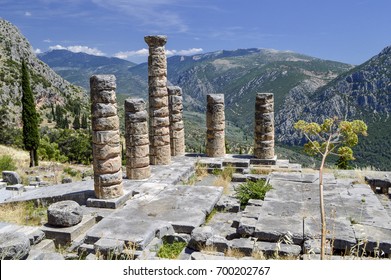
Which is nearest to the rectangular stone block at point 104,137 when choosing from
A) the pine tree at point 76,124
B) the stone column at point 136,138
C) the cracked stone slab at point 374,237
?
the stone column at point 136,138

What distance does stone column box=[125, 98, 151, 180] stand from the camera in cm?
1263

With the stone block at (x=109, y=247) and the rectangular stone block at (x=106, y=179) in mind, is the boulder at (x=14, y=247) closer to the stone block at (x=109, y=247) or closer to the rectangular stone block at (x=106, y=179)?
the stone block at (x=109, y=247)

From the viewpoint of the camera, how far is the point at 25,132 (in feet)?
102

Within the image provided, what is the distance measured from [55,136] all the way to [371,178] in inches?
1670

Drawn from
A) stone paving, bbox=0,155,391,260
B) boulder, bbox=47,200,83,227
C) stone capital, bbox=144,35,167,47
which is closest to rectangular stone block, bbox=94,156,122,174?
stone paving, bbox=0,155,391,260

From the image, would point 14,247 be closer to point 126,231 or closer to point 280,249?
point 126,231

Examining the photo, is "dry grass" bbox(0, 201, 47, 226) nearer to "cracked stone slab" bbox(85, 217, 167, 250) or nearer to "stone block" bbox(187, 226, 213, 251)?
"cracked stone slab" bbox(85, 217, 167, 250)

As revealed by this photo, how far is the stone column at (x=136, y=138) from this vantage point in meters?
12.6

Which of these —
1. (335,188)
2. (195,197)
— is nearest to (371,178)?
(335,188)

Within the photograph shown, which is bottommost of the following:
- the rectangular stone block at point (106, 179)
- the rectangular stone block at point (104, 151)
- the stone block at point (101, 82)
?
the rectangular stone block at point (106, 179)

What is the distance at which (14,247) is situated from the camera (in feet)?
21.8

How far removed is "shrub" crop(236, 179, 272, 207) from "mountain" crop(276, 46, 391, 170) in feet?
319

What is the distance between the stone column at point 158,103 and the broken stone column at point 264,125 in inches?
153

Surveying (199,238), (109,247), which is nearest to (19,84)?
(109,247)
